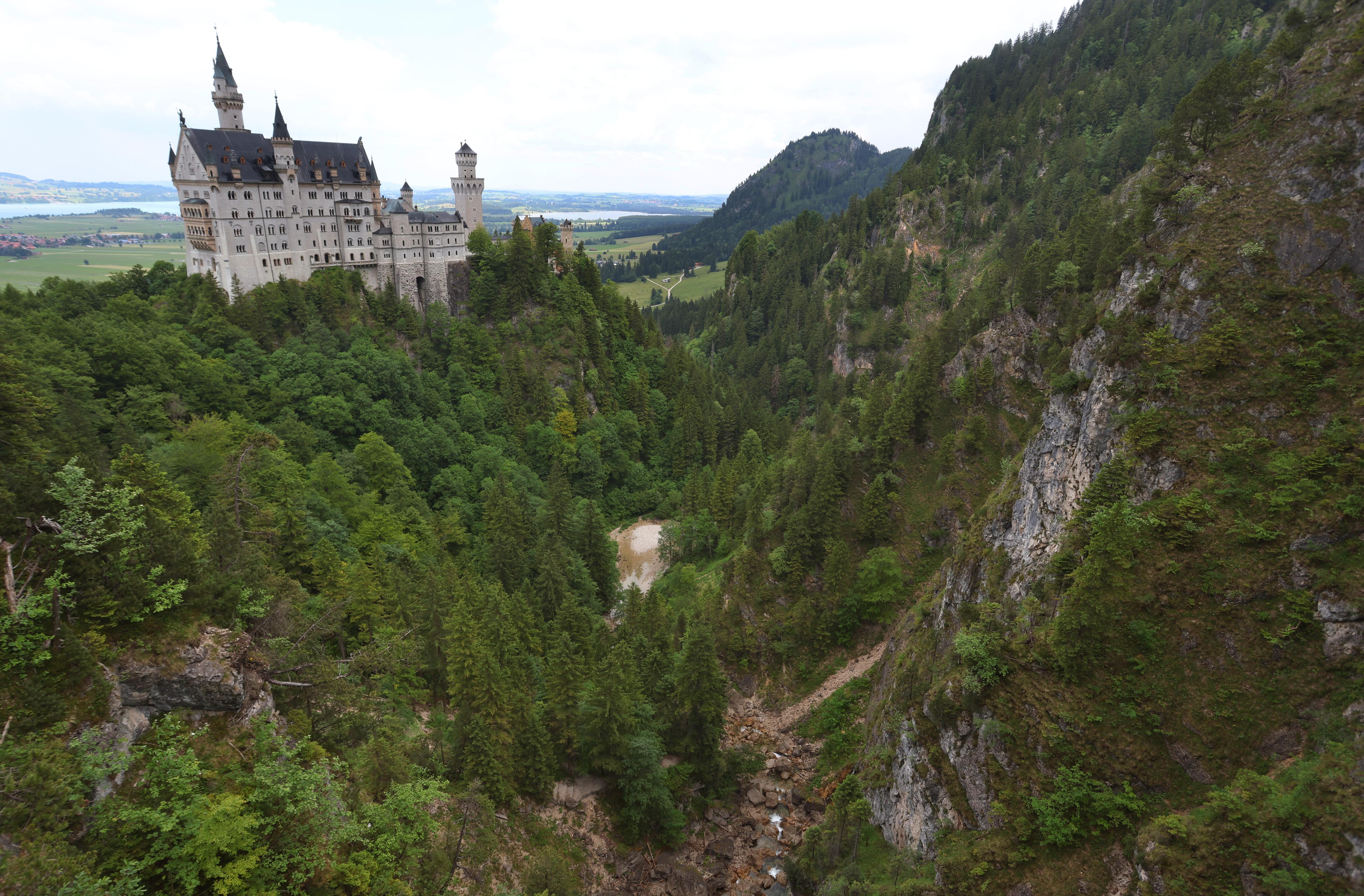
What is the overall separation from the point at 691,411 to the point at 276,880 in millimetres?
91517

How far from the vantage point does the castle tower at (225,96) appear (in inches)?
3012

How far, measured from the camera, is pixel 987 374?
58281 millimetres

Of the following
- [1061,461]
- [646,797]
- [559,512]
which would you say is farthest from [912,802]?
[559,512]

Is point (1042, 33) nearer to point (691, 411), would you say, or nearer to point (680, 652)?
point (691, 411)

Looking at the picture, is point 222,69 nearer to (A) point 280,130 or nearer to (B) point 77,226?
(A) point 280,130

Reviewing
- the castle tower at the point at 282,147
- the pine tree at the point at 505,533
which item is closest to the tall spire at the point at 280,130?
the castle tower at the point at 282,147

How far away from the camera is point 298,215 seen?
81625mm

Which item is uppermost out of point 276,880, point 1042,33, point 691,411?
point 1042,33

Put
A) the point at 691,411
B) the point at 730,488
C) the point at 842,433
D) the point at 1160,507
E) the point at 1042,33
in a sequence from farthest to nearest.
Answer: the point at 1042,33 < the point at 691,411 < the point at 730,488 < the point at 842,433 < the point at 1160,507

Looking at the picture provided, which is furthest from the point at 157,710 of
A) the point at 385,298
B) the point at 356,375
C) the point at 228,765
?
the point at 385,298

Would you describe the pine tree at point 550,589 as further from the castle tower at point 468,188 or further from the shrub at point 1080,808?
the castle tower at point 468,188

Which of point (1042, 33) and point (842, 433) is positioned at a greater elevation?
point (1042, 33)

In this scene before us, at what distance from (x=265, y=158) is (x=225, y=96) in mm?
8243

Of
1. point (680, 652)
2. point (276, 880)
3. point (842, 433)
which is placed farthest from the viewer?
point (842, 433)
